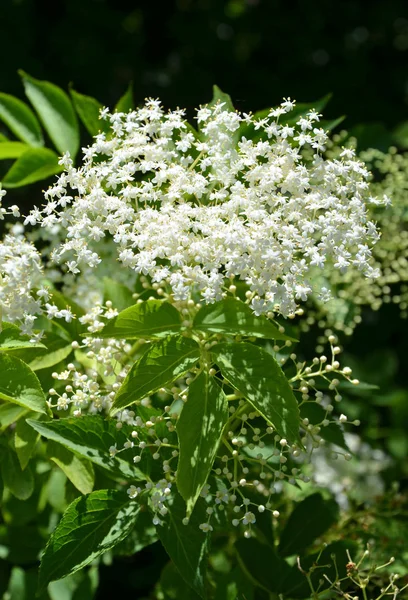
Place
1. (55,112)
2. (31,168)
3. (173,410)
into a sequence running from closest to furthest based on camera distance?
(173,410)
(31,168)
(55,112)

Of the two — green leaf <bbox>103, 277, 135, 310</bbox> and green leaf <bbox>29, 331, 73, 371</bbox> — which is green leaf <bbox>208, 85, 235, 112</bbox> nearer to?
green leaf <bbox>103, 277, 135, 310</bbox>

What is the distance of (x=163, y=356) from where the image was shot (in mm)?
1724

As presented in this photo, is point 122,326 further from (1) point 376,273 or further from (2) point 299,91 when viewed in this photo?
(2) point 299,91

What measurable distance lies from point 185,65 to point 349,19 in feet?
3.56

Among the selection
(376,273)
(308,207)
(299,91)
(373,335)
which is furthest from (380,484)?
(299,91)

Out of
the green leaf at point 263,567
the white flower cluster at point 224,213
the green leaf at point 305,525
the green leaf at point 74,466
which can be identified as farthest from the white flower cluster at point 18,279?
the green leaf at point 305,525

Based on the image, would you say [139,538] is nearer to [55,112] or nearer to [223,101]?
[223,101]

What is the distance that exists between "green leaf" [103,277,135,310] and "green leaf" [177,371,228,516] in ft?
1.66

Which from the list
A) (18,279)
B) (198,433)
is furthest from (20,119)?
(198,433)

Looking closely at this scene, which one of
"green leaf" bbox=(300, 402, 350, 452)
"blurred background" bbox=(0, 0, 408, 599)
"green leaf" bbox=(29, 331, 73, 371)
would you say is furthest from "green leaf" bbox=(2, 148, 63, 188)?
"blurred background" bbox=(0, 0, 408, 599)

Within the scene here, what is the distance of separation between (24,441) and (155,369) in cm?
42

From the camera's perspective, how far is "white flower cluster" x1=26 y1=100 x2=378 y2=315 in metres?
1.71

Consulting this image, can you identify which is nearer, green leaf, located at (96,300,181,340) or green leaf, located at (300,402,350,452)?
green leaf, located at (96,300,181,340)

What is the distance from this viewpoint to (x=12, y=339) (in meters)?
1.77
